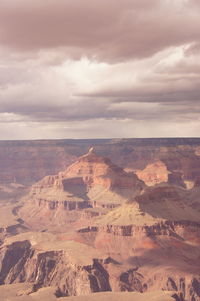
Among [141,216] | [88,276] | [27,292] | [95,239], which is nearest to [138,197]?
[141,216]

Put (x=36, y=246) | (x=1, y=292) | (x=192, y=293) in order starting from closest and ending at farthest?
(x=1, y=292), (x=192, y=293), (x=36, y=246)

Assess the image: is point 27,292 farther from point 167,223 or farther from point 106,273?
point 167,223

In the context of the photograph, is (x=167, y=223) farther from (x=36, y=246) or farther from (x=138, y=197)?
(x=36, y=246)

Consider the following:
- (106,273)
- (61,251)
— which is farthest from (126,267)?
(61,251)

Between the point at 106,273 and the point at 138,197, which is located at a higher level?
the point at 138,197

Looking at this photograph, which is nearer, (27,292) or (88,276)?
(27,292)

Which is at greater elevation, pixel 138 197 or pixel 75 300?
pixel 138 197

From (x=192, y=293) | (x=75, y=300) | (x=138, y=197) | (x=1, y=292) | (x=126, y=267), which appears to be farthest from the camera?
(x=138, y=197)

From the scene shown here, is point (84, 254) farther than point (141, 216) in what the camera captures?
No

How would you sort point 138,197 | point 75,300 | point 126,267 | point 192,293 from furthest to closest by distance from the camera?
point 138,197 → point 126,267 → point 192,293 → point 75,300
